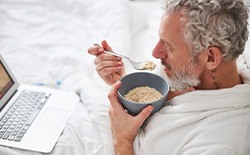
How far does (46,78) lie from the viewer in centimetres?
155

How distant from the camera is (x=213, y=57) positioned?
1044 millimetres

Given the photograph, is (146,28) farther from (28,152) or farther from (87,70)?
(28,152)

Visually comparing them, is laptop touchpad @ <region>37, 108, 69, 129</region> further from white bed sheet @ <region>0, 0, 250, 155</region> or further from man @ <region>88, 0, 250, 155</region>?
man @ <region>88, 0, 250, 155</region>

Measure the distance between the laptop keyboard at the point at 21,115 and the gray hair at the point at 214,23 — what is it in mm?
696

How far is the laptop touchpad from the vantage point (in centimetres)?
123

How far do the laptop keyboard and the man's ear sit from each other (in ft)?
2.37

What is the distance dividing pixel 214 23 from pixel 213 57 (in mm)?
123

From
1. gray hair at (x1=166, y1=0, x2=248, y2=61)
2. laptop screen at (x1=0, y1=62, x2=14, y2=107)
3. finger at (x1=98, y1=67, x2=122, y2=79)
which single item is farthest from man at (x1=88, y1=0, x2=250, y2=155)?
laptop screen at (x1=0, y1=62, x2=14, y2=107)

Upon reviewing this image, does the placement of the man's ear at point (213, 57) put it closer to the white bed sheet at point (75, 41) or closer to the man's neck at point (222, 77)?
the man's neck at point (222, 77)

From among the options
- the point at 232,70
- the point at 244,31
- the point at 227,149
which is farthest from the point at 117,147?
the point at 244,31

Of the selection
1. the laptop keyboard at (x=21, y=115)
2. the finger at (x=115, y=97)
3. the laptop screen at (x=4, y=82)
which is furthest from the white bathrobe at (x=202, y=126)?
the laptop screen at (x=4, y=82)

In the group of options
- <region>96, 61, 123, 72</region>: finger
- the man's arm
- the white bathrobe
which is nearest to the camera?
the white bathrobe

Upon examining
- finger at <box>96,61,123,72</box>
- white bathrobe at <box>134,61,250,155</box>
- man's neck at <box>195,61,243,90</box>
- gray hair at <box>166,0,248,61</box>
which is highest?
gray hair at <box>166,0,248,61</box>

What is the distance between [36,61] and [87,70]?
0.92 ft
